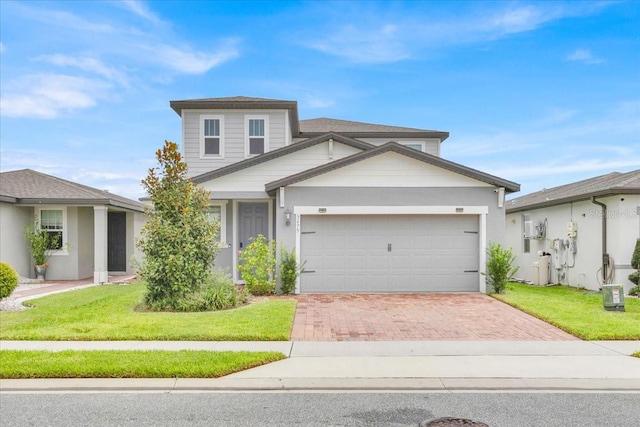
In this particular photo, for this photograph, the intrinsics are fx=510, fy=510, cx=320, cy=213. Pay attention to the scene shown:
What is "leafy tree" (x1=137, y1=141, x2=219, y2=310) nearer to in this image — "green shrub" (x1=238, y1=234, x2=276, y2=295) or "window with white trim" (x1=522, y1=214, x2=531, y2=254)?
"green shrub" (x1=238, y1=234, x2=276, y2=295)

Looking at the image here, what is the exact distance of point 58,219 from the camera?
→ 60.9ft

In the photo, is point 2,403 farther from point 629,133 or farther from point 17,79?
point 629,133

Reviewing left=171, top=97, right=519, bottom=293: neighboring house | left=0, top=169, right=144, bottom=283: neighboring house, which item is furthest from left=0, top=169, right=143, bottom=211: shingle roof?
left=171, top=97, right=519, bottom=293: neighboring house

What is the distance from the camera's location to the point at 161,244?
11.5 metres

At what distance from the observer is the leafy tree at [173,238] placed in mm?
11289

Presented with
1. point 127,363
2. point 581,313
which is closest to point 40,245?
point 127,363

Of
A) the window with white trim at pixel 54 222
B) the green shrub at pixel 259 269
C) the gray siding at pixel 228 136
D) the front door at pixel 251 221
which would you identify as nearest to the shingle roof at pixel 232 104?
the gray siding at pixel 228 136

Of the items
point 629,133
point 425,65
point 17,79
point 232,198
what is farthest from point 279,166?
point 629,133

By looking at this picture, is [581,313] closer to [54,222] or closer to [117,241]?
[54,222]

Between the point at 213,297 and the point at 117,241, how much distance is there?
39.8 feet

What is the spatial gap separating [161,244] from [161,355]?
15.7ft

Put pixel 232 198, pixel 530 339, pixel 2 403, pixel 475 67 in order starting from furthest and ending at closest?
1. pixel 475 67
2. pixel 232 198
3. pixel 530 339
4. pixel 2 403

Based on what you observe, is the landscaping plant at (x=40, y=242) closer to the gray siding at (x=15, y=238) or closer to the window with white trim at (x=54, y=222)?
the window with white trim at (x=54, y=222)

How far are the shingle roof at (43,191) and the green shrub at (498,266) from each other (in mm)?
12671
